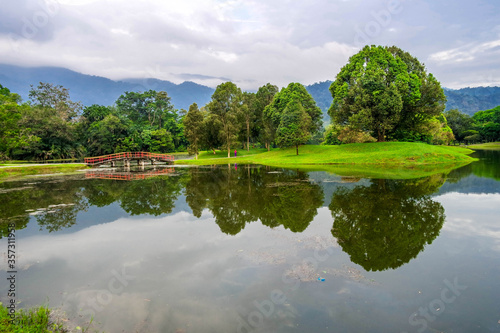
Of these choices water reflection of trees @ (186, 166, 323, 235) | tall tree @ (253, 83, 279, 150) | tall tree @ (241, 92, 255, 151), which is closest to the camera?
water reflection of trees @ (186, 166, 323, 235)

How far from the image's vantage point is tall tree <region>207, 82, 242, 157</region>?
6359cm

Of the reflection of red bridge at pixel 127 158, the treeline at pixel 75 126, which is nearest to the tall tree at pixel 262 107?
the reflection of red bridge at pixel 127 158

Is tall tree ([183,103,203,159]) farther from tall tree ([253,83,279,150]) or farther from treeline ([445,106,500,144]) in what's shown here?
treeline ([445,106,500,144])

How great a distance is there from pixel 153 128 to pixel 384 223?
100618 mm

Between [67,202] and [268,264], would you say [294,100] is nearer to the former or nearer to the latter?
[67,202]

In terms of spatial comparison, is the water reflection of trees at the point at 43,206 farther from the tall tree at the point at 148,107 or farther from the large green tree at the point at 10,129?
the tall tree at the point at 148,107

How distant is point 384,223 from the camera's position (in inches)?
468

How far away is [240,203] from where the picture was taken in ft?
56.5

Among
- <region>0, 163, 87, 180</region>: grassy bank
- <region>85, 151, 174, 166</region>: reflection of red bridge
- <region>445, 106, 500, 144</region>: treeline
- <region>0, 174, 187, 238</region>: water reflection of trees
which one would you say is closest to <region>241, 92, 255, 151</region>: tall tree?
<region>85, 151, 174, 166</region>: reflection of red bridge

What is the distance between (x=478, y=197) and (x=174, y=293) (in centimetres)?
1972

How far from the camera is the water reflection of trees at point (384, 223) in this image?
8891mm

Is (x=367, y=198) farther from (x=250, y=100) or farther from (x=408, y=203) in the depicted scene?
(x=250, y=100)

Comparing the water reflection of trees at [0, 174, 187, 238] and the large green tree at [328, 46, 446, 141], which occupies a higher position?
the large green tree at [328, 46, 446, 141]

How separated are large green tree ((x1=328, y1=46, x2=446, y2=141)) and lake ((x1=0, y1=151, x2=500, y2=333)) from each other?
1250 inches
